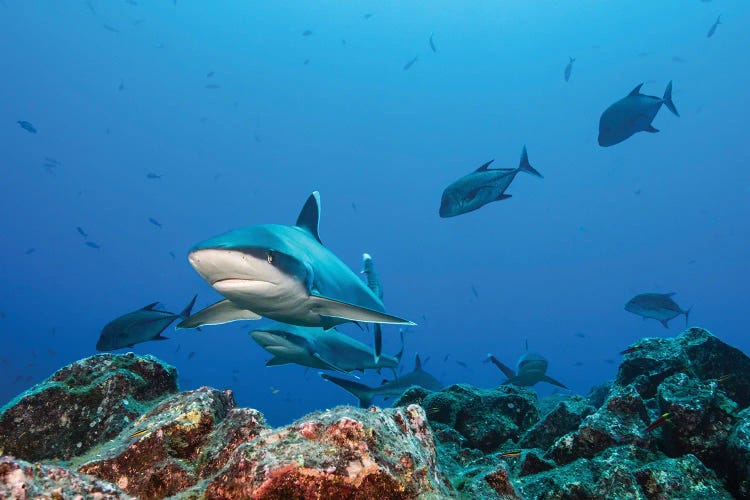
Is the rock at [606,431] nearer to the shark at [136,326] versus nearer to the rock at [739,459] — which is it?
the rock at [739,459]

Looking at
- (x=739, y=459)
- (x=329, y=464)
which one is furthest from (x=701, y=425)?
(x=329, y=464)

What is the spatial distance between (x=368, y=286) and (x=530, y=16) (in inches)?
3492

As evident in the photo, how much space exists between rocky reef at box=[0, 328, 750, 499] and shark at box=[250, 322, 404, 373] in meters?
3.22

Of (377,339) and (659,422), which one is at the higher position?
(377,339)

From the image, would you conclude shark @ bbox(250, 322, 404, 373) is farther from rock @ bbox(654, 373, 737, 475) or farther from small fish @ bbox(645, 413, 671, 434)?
rock @ bbox(654, 373, 737, 475)

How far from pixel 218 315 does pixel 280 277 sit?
5.38ft

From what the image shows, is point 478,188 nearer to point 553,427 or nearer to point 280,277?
point 553,427

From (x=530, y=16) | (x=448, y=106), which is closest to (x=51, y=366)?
(x=448, y=106)

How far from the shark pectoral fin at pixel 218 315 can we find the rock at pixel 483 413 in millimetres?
2930

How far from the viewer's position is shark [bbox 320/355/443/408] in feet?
26.4

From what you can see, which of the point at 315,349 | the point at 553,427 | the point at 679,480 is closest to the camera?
the point at 679,480

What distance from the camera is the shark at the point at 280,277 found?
4.11 metres

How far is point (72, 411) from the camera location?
12.7 ft

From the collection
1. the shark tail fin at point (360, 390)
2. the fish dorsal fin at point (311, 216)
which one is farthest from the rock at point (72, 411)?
the shark tail fin at point (360, 390)
